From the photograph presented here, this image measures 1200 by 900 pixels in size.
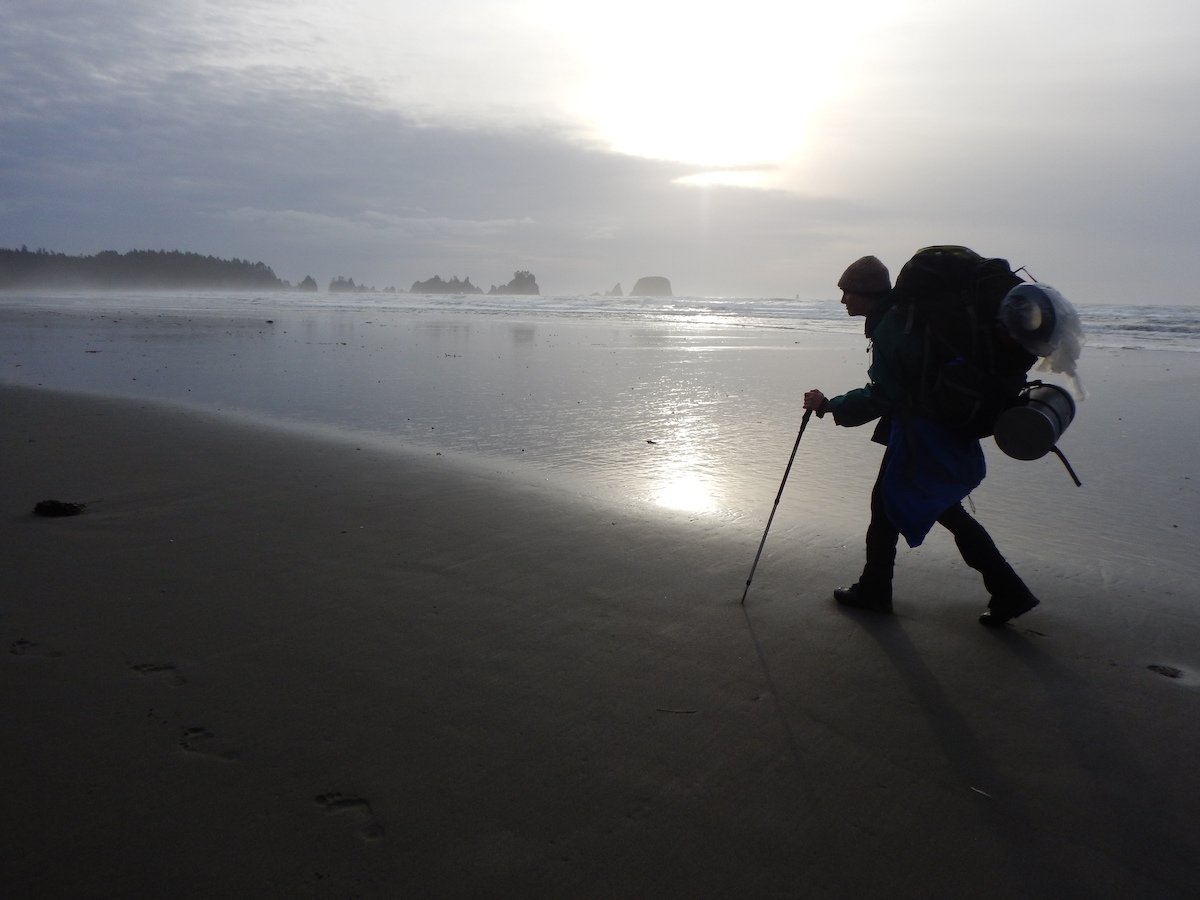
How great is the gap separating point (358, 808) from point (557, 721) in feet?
2.40

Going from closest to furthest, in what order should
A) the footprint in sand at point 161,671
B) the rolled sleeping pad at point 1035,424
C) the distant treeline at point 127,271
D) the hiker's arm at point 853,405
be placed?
the footprint in sand at point 161,671 → the rolled sleeping pad at point 1035,424 → the hiker's arm at point 853,405 → the distant treeline at point 127,271

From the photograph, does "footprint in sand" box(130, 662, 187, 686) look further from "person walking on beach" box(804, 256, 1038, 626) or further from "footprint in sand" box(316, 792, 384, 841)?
"person walking on beach" box(804, 256, 1038, 626)

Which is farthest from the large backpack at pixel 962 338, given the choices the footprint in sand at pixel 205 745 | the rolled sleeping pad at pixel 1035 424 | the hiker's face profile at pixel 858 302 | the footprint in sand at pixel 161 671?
the footprint in sand at pixel 161 671

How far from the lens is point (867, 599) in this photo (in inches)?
146

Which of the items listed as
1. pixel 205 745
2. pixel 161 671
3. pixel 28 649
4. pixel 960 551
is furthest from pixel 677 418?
pixel 205 745

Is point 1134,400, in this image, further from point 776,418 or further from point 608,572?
point 608,572

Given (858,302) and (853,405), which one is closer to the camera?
(853,405)

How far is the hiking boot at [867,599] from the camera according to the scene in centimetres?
370

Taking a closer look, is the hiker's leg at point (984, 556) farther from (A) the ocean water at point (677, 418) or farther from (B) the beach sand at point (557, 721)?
(A) the ocean water at point (677, 418)

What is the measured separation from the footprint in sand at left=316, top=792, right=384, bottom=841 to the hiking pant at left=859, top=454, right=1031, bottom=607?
99.6 inches

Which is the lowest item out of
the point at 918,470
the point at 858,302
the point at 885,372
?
the point at 918,470

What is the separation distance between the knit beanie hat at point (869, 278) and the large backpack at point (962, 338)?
0.32m

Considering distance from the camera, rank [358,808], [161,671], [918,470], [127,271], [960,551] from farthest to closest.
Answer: [127,271] → [960,551] → [918,470] → [161,671] → [358,808]

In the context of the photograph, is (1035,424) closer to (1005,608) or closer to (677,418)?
(1005,608)
